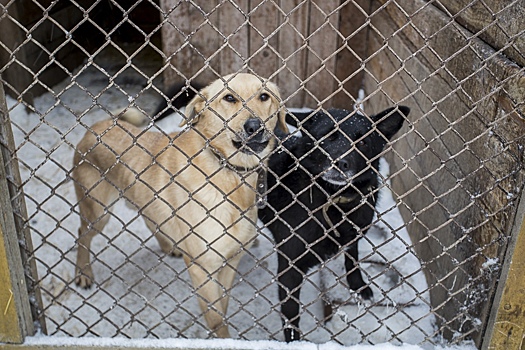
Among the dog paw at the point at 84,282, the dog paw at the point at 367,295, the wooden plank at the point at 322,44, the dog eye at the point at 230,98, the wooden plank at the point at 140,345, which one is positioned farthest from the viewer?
the wooden plank at the point at 322,44

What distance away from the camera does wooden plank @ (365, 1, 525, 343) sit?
1.84 metres

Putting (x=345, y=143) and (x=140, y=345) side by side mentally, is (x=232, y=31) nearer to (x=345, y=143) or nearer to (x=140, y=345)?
(x=345, y=143)

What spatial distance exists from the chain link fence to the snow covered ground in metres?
0.01

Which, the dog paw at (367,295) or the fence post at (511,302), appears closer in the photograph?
the fence post at (511,302)

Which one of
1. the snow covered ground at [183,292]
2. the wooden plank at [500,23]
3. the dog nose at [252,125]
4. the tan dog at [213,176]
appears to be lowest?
the snow covered ground at [183,292]

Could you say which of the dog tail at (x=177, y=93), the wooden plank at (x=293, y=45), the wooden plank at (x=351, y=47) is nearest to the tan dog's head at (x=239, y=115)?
the dog tail at (x=177, y=93)

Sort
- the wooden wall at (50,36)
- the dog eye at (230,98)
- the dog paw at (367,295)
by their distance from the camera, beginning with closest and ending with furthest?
the dog eye at (230,98)
the dog paw at (367,295)
the wooden wall at (50,36)

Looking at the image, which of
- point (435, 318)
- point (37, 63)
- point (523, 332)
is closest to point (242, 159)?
point (435, 318)

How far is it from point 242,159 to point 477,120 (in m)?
1.17

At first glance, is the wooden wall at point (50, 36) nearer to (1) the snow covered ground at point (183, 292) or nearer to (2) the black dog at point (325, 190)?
(1) the snow covered ground at point (183, 292)

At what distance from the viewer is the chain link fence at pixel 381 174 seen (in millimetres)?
1841

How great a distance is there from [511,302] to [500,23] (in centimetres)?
108

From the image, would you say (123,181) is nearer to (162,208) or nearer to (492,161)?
(162,208)

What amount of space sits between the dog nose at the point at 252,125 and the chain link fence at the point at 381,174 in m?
0.33
